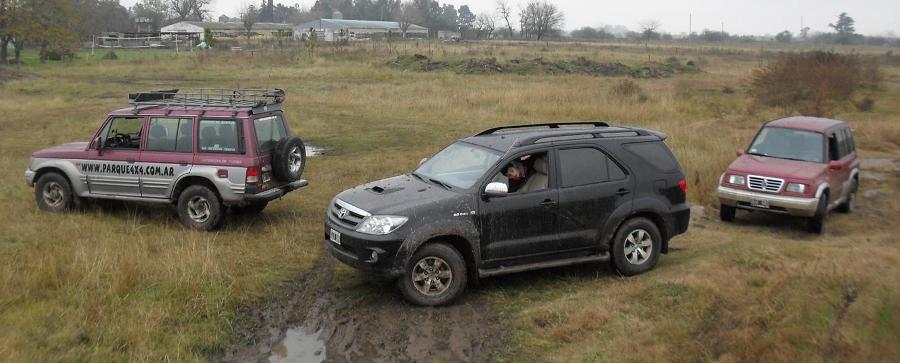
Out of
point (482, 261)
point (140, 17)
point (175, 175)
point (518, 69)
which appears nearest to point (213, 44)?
point (518, 69)

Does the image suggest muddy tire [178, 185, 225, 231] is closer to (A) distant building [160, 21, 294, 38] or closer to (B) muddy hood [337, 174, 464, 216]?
(B) muddy hood [337, 174, 464, 216]

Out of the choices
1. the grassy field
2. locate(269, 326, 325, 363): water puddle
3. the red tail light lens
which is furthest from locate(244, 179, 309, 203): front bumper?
locate(269, 326, 325, 363): water puddle

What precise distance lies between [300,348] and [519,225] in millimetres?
2552

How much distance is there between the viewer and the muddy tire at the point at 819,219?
11336mm

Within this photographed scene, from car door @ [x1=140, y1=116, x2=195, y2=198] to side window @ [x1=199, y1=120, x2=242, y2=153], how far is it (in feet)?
0.59

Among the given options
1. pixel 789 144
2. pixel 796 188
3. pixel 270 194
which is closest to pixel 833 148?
pixel 789 144

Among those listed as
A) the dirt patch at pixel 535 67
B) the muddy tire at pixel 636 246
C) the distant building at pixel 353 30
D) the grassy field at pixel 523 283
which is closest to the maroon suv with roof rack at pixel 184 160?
the grassy field at pixel 523 283

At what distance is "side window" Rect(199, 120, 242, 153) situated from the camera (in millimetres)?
10031

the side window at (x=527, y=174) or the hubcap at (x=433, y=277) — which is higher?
the side window at (x=527, y=174)

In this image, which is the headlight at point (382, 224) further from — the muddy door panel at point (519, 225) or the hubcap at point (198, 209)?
the hubcap at point (198, 209)

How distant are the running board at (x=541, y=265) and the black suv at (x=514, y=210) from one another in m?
0.01

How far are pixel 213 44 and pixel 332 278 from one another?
5911 centimetres

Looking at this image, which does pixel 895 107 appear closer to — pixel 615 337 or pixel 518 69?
pixel 518 69

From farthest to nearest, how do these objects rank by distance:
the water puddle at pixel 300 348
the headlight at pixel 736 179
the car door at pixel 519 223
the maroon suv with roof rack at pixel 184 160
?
1. the headlight at pixel 736 179
2. the maroon suv with roof rack at pixel 184 160
3. the car door at pixel 519 223
4. the water puddle at pixel 300 348
